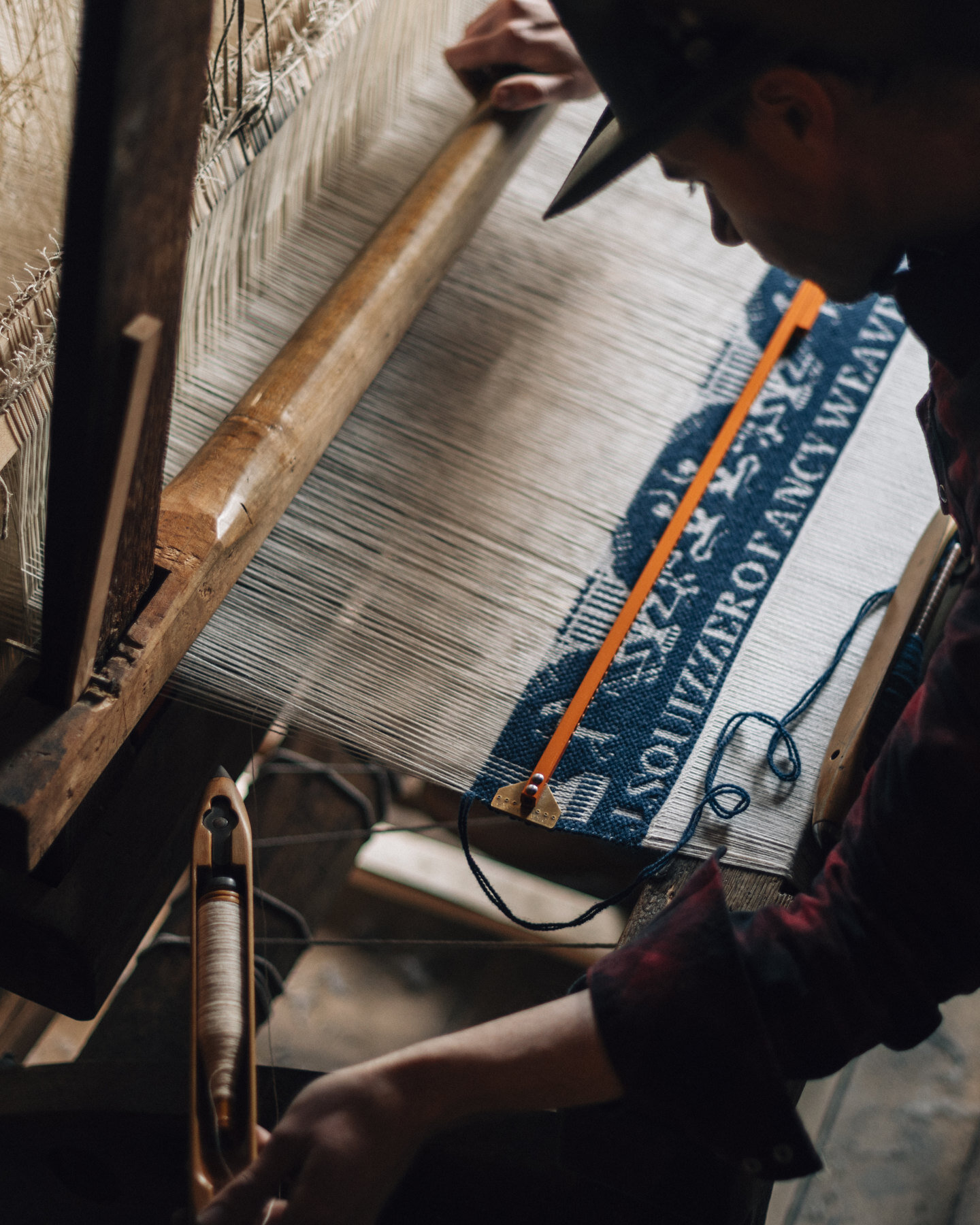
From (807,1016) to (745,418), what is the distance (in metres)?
0.97

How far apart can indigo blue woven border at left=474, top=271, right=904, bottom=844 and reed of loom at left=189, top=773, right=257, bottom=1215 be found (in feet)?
0.98

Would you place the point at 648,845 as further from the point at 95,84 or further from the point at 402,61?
the point at 402,61

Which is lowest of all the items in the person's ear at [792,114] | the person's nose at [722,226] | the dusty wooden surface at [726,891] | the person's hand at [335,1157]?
the dusty wooden surface at [726,891]

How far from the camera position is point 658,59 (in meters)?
0.93

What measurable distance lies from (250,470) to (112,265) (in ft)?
1.45

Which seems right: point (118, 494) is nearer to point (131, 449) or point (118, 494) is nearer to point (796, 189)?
point (131, 449)

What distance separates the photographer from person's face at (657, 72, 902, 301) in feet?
3.12

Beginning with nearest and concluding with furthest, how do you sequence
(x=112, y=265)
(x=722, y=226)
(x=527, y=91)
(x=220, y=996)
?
(x=112, y=265) → (x=220, y=996) → (x=722, y=226) → (x=527, y=91)

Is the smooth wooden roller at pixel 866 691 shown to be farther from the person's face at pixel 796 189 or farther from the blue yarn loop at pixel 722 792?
the person's face at pixel 796 189

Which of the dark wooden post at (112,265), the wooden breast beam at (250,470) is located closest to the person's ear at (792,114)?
the dark wooden post at (112,265)

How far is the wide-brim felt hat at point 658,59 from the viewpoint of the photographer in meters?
0.89

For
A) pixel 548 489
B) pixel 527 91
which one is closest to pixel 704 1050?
pixel 548 489

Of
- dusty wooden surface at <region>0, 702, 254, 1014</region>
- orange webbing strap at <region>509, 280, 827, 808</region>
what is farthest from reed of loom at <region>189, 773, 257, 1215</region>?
orange webbing strap at <region>509, 280, 827, 808</region>

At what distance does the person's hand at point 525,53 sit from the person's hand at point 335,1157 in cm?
137
